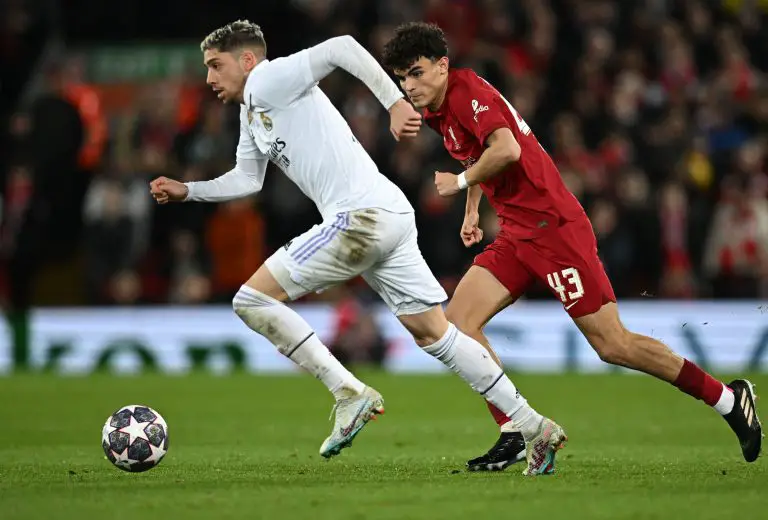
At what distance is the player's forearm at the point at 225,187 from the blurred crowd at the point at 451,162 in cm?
853

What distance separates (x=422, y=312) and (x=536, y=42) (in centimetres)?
1213

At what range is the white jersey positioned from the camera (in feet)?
24.4

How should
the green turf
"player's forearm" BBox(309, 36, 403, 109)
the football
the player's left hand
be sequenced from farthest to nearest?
the football
the player's left hand
"player's forearm" BBox(309, 36, 403, 109)
the green turf

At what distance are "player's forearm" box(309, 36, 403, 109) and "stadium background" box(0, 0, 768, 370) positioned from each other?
9330 mm

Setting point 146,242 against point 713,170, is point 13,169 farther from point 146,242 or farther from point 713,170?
point 713,170

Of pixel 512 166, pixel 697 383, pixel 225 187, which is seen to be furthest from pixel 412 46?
pixel 697 383

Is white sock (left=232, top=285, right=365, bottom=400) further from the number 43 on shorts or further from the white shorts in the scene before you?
the number 43 on shorts

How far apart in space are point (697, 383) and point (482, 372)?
1.23 metres

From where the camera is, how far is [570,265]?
303 inches

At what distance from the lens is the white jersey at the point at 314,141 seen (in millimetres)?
7426

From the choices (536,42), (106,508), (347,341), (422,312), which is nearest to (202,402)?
(347,341)

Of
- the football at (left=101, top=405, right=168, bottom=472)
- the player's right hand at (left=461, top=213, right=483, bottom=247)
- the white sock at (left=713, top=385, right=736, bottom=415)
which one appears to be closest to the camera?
the football at (left=101, top=405, right=168, bottom=472)

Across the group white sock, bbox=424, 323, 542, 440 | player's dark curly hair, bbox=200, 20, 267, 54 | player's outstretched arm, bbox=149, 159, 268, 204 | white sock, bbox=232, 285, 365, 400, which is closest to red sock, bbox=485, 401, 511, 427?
white sock, bbox=424, 323, 542, 440

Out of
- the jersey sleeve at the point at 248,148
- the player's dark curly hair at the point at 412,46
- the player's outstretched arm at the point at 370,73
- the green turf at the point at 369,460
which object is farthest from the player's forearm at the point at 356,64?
the green turf at the point at 369,460
